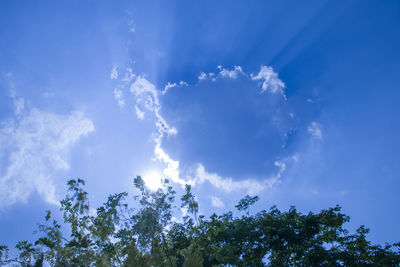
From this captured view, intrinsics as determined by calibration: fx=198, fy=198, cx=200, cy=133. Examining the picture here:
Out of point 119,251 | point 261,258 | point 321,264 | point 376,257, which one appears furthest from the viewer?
point 261,258

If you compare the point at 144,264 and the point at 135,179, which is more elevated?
the point at 135,179

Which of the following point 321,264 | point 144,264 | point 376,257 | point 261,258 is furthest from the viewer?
point 261,258

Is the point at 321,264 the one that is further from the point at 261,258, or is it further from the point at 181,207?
the point at 181,207

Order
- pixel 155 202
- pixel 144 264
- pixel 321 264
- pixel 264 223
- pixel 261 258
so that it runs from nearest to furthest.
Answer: pixel 144 264 < pixel 155 202 < pixel 321 264 < pixel 261 258 < pixel 264 223

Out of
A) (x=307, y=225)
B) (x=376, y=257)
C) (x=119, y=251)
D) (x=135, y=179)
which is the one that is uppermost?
(x=135, y=179)

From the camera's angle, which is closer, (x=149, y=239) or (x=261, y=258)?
(x=149, y=239)

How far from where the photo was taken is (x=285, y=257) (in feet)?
52.3

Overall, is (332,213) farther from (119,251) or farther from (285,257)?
(119,251)

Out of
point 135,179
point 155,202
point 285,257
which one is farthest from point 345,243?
point 135,179

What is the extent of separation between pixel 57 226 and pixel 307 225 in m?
17.9

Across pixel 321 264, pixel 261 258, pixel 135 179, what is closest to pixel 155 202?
pixel 135 179

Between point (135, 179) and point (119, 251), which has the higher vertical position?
point (135, 179)

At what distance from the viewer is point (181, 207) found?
10656 millimetres

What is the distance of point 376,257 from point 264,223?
7.63 meters
